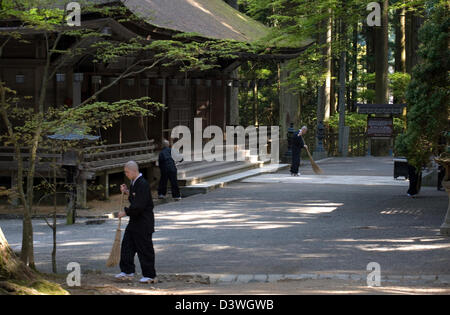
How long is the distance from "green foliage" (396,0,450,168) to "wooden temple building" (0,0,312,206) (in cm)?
631

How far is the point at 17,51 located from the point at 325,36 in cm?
2086

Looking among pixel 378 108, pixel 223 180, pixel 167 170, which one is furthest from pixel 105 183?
pixel 378 108

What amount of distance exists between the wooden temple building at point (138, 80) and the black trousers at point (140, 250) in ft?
24.9

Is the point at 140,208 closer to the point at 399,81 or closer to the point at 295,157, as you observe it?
the point at 295,157

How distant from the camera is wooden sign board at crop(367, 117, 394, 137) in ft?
120

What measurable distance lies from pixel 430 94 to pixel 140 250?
9.24m

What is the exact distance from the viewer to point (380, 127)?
36781mm

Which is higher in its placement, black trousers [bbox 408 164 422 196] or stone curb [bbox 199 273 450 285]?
black trousers [bbox 408 164 422 196]

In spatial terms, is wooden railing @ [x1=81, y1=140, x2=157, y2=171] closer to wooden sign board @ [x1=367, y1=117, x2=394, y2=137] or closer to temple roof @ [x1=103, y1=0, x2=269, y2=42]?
temple roof @ [x1=103, y1=0, x2=269, y2=42]

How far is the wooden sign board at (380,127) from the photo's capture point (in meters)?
36.7

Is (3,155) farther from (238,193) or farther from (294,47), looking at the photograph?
(294,47)

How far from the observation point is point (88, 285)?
10.1m

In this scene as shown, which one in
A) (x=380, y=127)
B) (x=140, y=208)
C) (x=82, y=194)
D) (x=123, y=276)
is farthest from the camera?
(x=380, y=127)

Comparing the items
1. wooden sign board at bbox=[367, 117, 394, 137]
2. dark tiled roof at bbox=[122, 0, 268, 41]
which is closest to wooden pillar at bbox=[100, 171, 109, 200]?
dark tiled roof at bbox=[122, 0, 268, 41]
